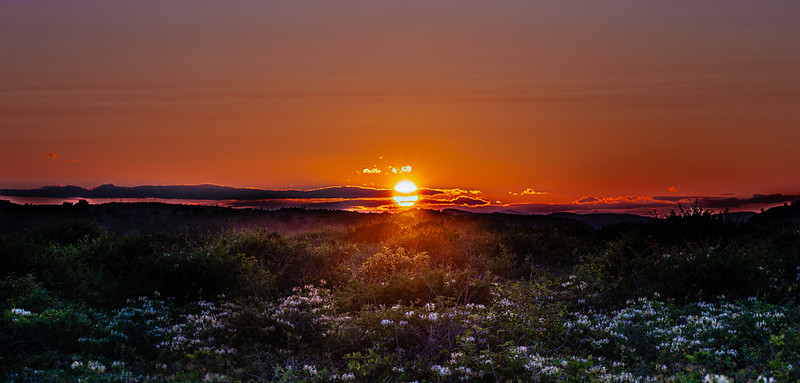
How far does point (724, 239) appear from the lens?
20891mm

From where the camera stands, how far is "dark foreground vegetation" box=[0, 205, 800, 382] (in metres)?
8.89

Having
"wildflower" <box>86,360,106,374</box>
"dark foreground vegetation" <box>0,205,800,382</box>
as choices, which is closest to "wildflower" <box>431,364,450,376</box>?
"dark foreground vegetation" <box>0,205,800,382</box>

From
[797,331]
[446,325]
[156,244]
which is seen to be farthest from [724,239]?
[156,244]

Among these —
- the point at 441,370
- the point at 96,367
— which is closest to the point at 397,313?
the point at 441,370

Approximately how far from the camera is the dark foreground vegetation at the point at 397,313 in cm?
889

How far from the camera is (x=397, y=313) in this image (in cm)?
1172

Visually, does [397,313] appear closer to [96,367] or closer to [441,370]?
[441,370]

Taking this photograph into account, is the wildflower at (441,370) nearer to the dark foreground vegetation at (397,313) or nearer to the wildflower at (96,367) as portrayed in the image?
the dark foreground vegetation at (397,313)

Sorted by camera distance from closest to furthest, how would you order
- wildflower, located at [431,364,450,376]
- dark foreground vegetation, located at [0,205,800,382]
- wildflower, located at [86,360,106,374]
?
wildflower, located at [431,364,450,376] < dark foreground vegetation, located at [0,205,800,382] < wildflower, located at [86,360,106,374]

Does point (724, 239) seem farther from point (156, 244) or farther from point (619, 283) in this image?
point (156, 244)

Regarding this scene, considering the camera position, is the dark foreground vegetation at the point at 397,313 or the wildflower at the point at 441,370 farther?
the dark foreground vegetation at the point at 397,313

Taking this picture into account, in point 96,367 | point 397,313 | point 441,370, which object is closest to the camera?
point 441,370

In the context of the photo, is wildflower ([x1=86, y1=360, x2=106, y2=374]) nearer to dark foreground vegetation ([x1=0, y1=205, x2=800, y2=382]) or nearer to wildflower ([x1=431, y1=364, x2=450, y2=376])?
dark foreground vegetation ([x1=0, y1=205, x2=800, y2=382])

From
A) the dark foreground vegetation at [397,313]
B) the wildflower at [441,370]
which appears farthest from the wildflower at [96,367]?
the wildflower at [441,370]
